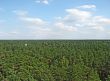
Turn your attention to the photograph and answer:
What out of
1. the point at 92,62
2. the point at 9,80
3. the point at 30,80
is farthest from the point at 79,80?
the point at 92,62

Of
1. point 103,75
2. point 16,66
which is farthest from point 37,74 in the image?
point 103,75

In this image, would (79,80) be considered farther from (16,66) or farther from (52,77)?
(16,66)

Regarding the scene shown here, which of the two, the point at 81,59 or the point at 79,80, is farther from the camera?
the point at 81,59

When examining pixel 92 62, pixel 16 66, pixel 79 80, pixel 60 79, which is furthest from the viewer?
pixel 92 62

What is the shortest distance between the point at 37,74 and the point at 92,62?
23887 millimetres

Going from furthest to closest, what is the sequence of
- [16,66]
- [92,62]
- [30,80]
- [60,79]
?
[92,62], [16,66], [60,79], [30,80]

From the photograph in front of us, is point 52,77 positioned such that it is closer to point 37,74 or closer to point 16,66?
point 37,74

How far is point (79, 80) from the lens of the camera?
44.6m

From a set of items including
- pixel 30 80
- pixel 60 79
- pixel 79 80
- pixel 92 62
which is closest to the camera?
pixel 30 80

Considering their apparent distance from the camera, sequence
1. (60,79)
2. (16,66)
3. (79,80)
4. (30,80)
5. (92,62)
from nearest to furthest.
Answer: (30,80) → (79,80) → (60,79) → (16,66) → (92,62)

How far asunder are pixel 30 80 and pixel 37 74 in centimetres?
824

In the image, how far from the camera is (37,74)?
163 ft

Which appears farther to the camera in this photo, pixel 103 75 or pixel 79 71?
pixel 103 75

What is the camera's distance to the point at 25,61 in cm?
6575
